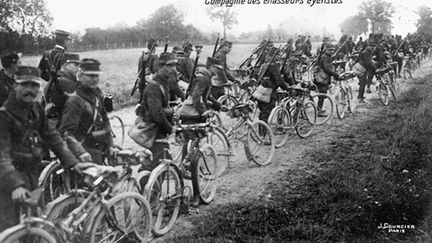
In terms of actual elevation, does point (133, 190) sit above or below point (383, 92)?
below

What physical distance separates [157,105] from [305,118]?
4614 mm

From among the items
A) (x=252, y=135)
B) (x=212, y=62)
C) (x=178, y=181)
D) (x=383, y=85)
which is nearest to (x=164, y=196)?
(x=178, y=181)

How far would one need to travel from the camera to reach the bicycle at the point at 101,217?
10.3 feet

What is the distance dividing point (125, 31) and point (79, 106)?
6295 millimetres

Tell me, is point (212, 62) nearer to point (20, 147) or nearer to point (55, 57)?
point (55, 57)

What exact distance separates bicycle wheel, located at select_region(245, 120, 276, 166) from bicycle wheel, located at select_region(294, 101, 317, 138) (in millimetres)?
1453

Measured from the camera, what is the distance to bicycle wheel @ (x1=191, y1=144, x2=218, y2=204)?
5.23 m

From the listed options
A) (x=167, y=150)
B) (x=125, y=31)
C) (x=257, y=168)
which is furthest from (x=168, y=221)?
(x=125, y=31)

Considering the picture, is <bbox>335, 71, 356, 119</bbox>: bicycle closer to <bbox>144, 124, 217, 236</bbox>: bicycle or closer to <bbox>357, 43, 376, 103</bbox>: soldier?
<bbox>357, 43, 376, 103</bbox>: soldier

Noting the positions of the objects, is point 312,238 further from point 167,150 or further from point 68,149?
point 68,149

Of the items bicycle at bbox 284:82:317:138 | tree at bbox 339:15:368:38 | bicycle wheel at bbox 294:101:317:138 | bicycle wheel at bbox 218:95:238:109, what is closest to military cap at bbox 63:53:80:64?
bicycle at bbox 284:82:317:138

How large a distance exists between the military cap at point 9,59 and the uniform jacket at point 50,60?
0.83 m

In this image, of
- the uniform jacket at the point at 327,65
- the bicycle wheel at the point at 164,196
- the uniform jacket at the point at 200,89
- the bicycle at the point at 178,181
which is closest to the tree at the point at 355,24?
the uniform jacket at the point at 327,65

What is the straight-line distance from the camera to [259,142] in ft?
22.6
